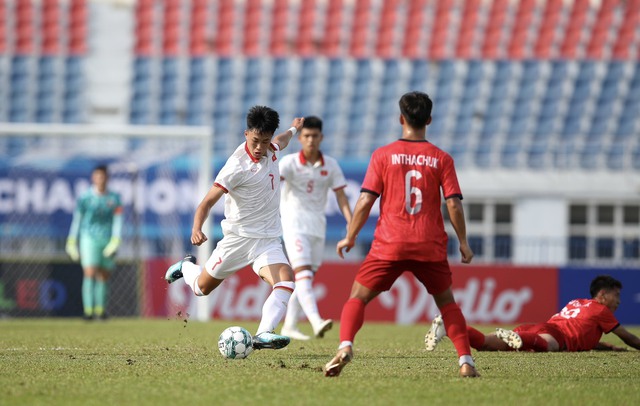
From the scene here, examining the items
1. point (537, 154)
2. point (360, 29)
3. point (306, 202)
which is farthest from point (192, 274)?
point (360, 29)

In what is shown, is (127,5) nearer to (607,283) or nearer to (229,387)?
(607,283)

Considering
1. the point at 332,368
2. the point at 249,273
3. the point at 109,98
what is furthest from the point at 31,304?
the point at 332,368

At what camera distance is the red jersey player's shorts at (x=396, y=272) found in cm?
647

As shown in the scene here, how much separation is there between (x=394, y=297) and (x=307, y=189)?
6.24 metres

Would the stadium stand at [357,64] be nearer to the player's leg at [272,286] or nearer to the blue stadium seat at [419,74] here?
the blue stadium seat at [419,74]

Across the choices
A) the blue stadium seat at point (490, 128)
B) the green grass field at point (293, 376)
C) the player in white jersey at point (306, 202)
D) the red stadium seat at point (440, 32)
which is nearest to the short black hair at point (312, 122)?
the player in white jersey at point (306, 202)

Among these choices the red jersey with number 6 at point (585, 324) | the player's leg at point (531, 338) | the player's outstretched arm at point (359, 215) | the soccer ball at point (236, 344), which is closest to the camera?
the player's outstretched arm at point (359, 215)

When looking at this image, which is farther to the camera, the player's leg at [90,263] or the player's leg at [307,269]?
the player's leg at [90,263]

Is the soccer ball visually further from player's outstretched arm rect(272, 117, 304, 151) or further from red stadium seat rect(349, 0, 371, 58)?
red stadium seat rect(349, 0, 371, 58)

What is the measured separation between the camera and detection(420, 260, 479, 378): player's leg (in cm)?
650

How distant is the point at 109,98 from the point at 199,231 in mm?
16236

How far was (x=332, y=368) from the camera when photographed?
635 cm

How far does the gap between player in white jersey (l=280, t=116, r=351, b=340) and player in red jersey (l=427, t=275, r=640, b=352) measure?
243 centimetres

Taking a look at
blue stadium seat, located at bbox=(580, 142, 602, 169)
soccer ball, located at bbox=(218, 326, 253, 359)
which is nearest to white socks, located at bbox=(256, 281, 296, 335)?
soccer ball, located at bbox=(218, 326, 253, 359)
